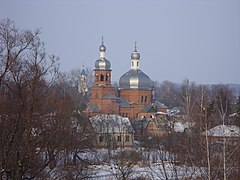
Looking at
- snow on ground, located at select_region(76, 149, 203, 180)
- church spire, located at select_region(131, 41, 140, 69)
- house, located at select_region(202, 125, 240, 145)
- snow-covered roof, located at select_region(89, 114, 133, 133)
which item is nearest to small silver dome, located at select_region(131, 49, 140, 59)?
church spire, located at select_region(131, 41, 140, 69)

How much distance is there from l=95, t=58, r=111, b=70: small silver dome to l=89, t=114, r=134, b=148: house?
9.95m

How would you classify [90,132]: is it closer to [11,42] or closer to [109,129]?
[109,129]

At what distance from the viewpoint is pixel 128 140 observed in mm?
32219

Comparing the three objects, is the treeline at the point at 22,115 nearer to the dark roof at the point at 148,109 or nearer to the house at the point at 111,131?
the house at the point at 111,131

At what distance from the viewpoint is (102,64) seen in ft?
140

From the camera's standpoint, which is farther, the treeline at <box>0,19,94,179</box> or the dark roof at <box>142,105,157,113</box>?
the dark roof at <box>142,105,157,113</box>

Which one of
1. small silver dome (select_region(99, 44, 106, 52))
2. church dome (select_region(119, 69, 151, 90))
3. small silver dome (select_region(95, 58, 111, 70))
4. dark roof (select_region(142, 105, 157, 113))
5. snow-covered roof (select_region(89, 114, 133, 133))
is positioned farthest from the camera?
small silver dome (select_region(99, 44, 106, 52))

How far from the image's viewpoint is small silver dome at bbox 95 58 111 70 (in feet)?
140

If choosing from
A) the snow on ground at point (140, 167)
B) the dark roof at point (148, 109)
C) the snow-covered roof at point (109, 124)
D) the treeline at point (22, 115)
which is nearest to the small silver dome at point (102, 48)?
the dark roof at point (148, 109)

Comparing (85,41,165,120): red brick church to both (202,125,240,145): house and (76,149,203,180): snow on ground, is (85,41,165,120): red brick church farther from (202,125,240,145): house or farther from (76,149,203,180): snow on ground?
(202,125,240,145): house

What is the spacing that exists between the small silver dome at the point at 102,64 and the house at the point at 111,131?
32.7ft

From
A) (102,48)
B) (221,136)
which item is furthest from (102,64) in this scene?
(221,136)

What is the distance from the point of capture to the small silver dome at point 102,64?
42.6 meters

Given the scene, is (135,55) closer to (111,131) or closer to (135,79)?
(135,79)
